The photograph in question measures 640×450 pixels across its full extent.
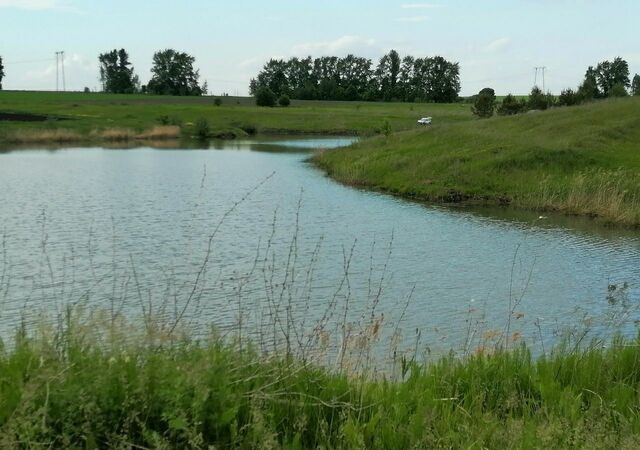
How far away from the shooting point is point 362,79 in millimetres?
177750

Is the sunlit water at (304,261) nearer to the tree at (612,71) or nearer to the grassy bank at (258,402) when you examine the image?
the grassy bank at (258,402)

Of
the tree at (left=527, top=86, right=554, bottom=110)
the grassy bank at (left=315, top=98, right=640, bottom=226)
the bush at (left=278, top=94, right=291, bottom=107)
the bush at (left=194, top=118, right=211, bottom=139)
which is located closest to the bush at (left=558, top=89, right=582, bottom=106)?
the tree at (left=527, top=86, right=554, bottom=110)

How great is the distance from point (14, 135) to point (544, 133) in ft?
172

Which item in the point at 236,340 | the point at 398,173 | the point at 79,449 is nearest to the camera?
the point at 79,449

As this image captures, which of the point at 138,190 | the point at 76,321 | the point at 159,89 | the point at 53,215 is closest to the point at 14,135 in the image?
the point at 138,190

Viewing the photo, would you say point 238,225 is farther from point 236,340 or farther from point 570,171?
point 570,171

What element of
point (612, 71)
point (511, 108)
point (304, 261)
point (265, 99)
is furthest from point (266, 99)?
point (304, 261)

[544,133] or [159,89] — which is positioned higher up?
[159,89]

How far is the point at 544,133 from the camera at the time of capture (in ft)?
136

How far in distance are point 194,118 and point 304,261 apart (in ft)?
287

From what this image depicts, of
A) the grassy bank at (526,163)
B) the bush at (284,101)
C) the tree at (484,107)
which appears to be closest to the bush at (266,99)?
the bush at (284,101)

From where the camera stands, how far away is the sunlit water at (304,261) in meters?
11.8

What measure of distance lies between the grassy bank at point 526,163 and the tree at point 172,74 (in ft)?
411

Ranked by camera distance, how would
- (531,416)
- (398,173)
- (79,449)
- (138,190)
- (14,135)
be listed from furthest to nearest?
1. (14,135)
2. (398,173)
3. (138,190)
4. (531,416)
5. (79,449)
